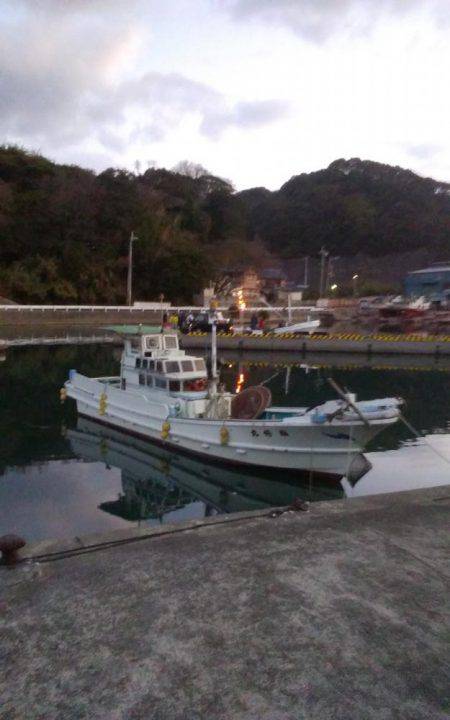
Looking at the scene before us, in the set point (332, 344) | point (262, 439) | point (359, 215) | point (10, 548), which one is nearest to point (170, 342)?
point (262, 439)

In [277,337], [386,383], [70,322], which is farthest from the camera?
[70,322]

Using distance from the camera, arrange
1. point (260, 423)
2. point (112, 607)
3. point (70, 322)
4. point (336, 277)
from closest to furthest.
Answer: point (112, 607) < point (260, 423) < point (70, 322) < point (336, 277)

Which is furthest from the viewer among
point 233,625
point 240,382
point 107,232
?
point 107,232

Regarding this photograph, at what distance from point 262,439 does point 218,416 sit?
1.92 meters

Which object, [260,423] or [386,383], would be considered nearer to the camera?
[260,423]

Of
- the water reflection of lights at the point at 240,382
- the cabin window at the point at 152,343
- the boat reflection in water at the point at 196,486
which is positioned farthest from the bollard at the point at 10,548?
the water reflection of lights at the point at 240,382

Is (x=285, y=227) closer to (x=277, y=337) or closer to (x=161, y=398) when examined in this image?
(x=277, y=337)

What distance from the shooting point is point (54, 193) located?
5603 cm

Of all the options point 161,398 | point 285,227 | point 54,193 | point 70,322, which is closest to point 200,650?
point 161,398

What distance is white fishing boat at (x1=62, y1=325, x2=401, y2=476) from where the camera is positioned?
41.7 feet

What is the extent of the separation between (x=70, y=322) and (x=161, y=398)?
3525 centimetres

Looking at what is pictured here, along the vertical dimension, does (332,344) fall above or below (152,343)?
below

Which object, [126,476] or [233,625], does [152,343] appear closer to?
[126,476]

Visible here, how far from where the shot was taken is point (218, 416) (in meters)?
15.1
